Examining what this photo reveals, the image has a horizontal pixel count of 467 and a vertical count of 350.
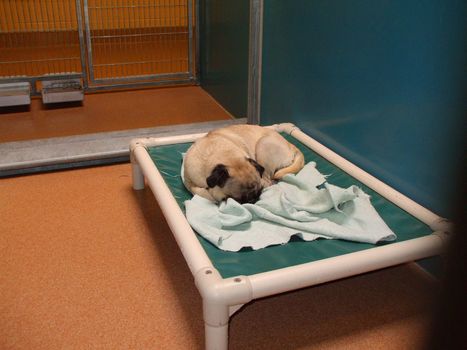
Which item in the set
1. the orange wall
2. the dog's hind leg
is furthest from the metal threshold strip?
the orange wall

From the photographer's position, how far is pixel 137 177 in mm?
3016

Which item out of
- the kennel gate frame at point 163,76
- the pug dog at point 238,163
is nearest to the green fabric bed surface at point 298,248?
the pug dog at point 238,163

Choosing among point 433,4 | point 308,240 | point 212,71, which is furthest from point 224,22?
point 308,240

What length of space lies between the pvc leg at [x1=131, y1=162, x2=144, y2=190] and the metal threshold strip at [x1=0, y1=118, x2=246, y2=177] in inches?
17.2

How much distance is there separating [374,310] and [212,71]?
3260mm

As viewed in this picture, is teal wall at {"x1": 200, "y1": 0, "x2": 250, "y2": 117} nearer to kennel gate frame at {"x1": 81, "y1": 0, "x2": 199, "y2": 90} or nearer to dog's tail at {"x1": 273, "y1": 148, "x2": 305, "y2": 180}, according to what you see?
kennel gate frame at {"x1": 81, "y1": 0, "x2": 199, "y2": 90}

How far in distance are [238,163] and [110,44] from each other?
3398mm

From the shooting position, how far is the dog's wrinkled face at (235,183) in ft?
7.60

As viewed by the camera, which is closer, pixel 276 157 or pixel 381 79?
pixel 381 79

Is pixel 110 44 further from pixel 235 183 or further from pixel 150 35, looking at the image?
pixel 235 183

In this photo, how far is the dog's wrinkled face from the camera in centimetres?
232

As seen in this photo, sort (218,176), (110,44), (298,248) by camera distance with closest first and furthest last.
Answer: (298,248) → (218,176) → (110,44)

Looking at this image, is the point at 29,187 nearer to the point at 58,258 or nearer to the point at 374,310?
the point at 58,258

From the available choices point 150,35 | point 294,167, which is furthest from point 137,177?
point 150,35
